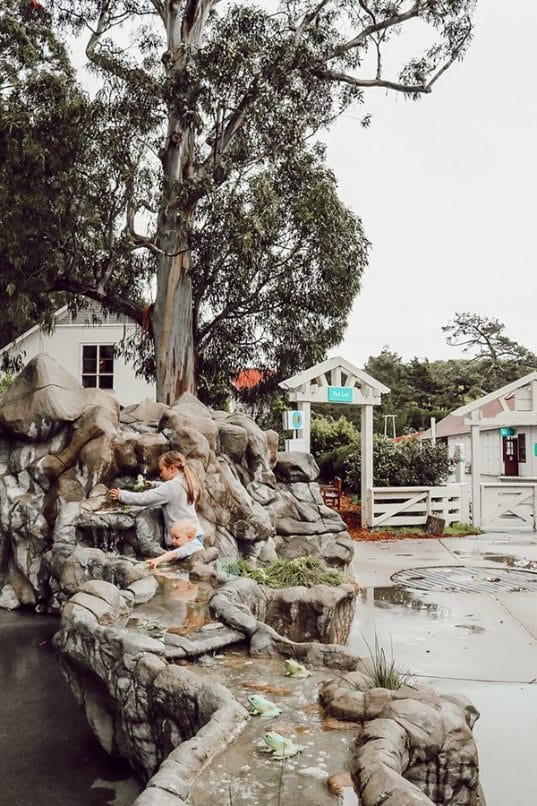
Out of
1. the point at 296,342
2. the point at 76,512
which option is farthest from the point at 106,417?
the point at 296,342

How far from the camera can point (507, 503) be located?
16.8 m

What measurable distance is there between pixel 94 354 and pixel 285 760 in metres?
21.8

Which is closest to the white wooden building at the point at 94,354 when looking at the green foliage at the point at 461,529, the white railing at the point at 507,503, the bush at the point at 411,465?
the bush at the point at 411,465

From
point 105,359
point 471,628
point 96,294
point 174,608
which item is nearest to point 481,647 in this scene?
point 471,628

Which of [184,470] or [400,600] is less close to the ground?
[184,470]

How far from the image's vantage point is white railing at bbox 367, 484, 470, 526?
15734 millimetres

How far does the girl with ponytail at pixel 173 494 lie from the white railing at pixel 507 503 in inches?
417

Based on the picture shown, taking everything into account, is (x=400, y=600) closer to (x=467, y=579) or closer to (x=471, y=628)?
(x=471, y=628)

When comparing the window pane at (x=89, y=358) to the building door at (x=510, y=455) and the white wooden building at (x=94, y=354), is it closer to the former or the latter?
the white wooden building at (x=94, y=354)

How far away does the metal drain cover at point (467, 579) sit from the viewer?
32.0 ft

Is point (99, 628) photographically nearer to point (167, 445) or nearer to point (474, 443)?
point (167, 445)

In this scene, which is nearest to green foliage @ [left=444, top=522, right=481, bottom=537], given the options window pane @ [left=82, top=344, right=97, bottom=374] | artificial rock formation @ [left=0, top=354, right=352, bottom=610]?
artificial rock formation @ [left=0, top=354, right=352, bottom=610]

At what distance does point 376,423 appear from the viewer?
141 ft

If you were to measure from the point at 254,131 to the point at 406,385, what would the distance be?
126 feet
